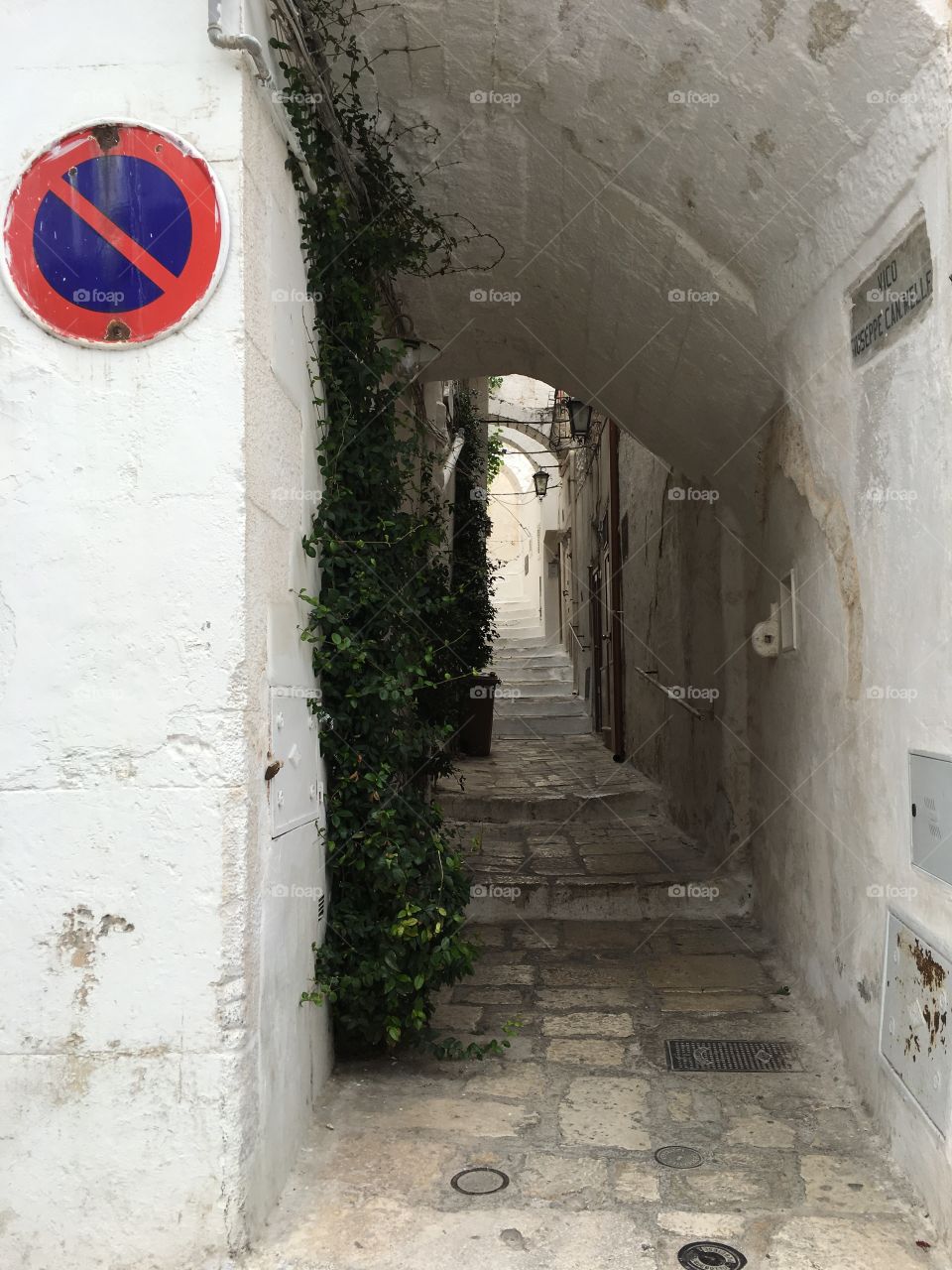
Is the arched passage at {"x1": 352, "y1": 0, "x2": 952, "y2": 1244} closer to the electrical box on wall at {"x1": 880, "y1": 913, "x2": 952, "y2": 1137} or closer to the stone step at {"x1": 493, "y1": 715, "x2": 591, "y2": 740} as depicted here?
the electrical box on wall at {"x1": 880, "y1": 913, "x2": 952, "y2": 1137}

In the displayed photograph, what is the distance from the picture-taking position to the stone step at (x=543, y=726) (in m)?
12.5

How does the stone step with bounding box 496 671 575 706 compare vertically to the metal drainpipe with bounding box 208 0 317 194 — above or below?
below

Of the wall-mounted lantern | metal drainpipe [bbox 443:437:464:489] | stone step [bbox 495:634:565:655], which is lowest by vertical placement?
stone step [bbox 495:634:565:655]

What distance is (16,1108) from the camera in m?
2.32

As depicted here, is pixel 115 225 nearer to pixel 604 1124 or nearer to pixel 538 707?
pixel 604 1124

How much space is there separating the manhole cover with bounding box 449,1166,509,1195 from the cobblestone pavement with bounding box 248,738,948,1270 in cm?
3

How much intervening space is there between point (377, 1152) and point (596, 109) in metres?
3.23

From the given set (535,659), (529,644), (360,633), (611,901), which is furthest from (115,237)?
(529,644)

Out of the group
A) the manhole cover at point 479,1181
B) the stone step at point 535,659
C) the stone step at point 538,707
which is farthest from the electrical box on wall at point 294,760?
the stone step at point 535,659

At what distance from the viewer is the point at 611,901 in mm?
5184

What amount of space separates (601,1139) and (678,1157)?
23cm

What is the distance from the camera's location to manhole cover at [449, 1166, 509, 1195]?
2693 millimetres

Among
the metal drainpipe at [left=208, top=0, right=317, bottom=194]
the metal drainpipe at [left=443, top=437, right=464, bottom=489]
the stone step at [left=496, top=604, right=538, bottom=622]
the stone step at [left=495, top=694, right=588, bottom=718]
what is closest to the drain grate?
the metal drainpipe at [left=208, top=0, right=317, bottom=194]

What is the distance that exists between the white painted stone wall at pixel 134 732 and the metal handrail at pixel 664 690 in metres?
4.31
